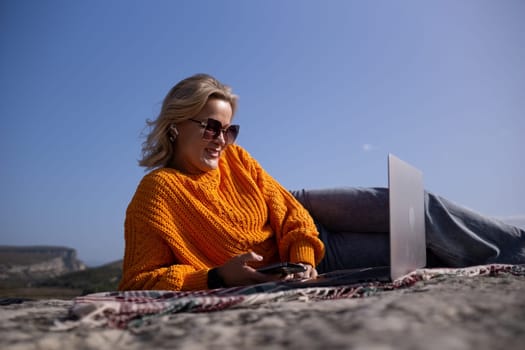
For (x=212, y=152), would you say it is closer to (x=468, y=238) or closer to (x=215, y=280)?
(x=215, y=280)

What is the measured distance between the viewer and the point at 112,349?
2.51 feet

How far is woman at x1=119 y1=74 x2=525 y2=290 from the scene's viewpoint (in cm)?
204

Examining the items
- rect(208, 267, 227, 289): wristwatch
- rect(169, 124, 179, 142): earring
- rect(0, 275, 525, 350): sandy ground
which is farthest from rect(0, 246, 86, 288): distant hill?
rect(0, 275, 525, 350): sandy ground

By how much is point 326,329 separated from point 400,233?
3.38 feet

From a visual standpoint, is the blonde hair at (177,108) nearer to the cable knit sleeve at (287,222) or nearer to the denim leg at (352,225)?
the cable knit sleeve at (287,222)

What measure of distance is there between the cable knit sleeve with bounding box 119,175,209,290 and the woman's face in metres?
0.29

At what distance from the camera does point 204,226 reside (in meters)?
2.20

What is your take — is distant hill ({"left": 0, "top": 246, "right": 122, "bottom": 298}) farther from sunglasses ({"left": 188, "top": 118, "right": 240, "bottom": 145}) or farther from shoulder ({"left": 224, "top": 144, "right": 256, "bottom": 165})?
sunglasses ({"left": 188, "top": 118, "right": 240, "bottom": 145})

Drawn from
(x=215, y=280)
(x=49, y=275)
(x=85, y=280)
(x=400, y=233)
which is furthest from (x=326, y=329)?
(x=49, y=275)

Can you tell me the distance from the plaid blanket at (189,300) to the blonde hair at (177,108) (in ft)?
3.93

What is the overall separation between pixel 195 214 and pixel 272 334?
1506 millimetres

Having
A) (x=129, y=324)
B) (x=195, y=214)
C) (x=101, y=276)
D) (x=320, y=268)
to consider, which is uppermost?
(x=195, y=214)

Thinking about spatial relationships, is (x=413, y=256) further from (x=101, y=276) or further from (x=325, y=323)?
(x=101, y=276)

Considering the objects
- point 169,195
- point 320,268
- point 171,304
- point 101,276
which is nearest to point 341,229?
point 320,268
